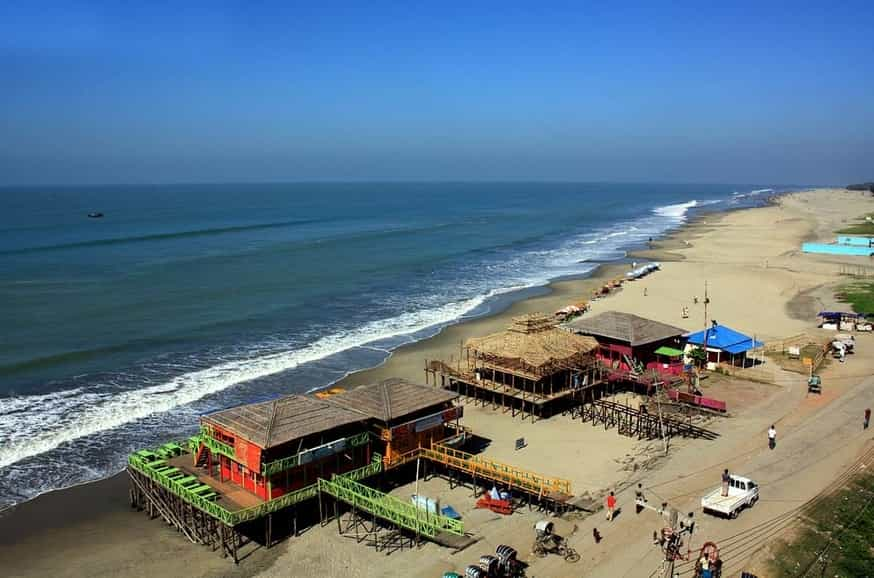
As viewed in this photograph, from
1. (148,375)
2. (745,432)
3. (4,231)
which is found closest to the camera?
(745,432)

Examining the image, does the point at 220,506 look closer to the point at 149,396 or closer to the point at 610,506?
the point at 610,506

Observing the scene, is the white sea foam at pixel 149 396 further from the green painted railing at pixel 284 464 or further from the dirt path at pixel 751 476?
the dirt path at pixel 751 476

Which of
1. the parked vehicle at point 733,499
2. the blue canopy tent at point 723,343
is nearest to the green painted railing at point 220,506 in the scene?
the parked vehicle at point 733,499

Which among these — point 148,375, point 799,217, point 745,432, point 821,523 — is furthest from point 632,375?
point 799,217

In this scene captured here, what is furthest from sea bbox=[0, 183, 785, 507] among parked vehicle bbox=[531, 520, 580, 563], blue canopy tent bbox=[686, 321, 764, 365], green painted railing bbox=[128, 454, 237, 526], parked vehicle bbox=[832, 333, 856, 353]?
parked vehicle bbox=[832, 333, 856, 353]

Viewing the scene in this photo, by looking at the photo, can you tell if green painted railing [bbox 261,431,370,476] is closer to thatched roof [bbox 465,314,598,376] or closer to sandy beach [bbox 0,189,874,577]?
sandy beach [bbox 0,189,874,577]

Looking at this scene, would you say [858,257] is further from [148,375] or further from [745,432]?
[148,375]

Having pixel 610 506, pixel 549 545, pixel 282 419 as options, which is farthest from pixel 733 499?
pixel 282 419
